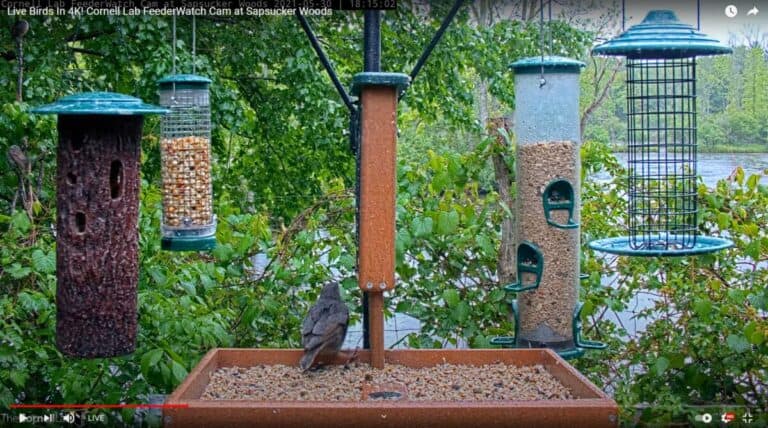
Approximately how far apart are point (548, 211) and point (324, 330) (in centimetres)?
125

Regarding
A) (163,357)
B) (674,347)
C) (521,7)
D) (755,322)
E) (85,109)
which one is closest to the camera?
(85,109)

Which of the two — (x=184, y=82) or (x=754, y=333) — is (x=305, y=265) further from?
(x=754, y=333)

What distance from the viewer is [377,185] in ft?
11.3

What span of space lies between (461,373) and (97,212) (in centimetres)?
150

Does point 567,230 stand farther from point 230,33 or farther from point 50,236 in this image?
point 230,33

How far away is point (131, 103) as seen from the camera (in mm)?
3352

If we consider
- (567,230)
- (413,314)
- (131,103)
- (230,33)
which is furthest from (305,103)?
(131,103)

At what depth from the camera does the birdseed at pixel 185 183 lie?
3973 millimetres

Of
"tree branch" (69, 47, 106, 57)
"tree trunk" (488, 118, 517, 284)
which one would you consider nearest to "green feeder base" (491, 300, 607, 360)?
"tree trunk" (488, 118, 517, 284)

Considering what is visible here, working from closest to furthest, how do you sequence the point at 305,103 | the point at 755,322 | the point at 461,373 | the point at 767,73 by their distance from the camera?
the point at 461,373 < the point at 755,322 < the point at 305,103 < the point at 767,73

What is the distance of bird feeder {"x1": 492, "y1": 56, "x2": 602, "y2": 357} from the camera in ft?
14.0

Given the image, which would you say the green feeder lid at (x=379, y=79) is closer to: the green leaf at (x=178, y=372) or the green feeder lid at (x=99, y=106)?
the green feeder lid at (x=99, y=106)

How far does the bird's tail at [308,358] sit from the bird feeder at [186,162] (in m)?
0.64

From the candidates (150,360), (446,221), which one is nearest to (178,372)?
(150,360)
